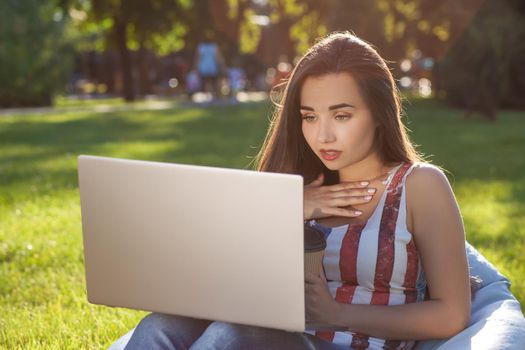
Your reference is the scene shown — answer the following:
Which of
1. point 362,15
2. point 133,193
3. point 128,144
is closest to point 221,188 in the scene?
point 133,193

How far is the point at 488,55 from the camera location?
15.6m

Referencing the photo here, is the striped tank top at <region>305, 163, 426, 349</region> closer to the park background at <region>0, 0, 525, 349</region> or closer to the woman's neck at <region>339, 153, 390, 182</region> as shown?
the woman's neck at <region>339, 153, 390, 182</region>

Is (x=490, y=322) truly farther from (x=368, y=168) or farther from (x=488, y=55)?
(x=488, y=55)

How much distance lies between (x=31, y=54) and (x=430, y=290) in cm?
2363

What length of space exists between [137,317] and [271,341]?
1.75 metres

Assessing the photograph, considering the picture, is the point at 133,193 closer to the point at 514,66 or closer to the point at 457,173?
the point at 457,173

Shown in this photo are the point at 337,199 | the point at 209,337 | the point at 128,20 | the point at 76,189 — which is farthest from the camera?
the point at 128,20

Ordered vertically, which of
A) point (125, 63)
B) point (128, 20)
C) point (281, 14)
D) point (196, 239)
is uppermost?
point (281, 14)

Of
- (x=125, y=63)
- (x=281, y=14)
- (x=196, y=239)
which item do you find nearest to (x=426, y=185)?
(x=196, y=239)

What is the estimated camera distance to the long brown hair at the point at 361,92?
236cm

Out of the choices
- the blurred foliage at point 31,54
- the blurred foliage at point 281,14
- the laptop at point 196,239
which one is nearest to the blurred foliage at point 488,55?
the blurred foliage at point 281,14

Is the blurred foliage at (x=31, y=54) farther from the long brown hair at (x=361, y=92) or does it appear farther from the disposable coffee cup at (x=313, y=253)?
the disposable coffee cup at (x=313, y=253)

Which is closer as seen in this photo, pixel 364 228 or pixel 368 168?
pixel 364 228

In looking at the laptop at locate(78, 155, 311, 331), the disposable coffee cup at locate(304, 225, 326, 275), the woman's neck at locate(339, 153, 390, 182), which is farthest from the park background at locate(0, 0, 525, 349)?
the laptop at locate(78, 155, 311, 331)
